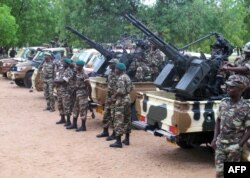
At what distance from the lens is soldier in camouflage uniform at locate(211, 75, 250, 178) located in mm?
5406

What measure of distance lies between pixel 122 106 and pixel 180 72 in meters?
1.42

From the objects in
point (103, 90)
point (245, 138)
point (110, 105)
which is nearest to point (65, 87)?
point (103, 90)

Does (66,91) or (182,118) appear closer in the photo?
(182,118)

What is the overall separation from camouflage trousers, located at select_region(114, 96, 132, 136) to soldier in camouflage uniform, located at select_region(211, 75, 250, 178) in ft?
12.6

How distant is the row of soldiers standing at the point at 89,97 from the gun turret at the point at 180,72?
1.00 meters

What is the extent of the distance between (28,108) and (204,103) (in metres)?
8.14

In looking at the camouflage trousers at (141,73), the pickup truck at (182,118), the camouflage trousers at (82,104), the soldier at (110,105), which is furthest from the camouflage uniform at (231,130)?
the camouflage trousers at (141,73)

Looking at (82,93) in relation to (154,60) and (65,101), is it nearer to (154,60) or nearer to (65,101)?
(65,101)

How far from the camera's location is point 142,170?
7.68m

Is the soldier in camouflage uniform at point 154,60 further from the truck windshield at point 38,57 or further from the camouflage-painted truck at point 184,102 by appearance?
the truck windshield at point 38,57

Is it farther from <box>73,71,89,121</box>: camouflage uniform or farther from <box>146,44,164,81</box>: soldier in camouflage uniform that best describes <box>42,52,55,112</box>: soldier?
<box>73,71,89,121</box>: camouflage uniform

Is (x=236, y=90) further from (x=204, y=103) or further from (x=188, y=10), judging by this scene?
(x=188, y=10)

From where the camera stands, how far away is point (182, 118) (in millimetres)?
7266

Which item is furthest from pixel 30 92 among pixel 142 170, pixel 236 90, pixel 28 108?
pixel 236 90
